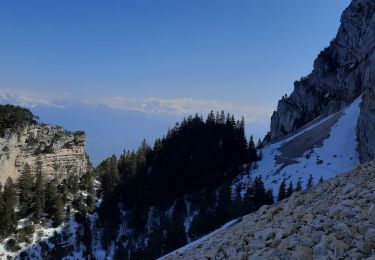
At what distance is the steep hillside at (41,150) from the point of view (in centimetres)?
10769

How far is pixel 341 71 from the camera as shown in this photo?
175 metres

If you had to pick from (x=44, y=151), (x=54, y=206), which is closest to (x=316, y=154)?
(x=54, y=206)

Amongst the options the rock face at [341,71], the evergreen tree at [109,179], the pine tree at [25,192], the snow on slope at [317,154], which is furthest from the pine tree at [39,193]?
the rock face at [341,71]

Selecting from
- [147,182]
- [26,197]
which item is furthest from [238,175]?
[26,197]

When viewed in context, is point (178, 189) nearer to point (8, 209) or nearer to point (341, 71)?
point (8, 209)

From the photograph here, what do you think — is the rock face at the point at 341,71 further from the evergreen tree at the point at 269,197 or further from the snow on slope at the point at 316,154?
the evergreen tree at the point at 269,197

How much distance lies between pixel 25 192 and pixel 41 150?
54.3 ft

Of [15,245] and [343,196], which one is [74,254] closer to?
[15,245]

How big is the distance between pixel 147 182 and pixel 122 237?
22.8 metres

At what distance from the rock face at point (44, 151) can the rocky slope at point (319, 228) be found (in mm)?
94047

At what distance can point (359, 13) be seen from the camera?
171 metres

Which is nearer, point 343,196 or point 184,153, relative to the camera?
point 343,196

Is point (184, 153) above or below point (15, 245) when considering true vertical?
above

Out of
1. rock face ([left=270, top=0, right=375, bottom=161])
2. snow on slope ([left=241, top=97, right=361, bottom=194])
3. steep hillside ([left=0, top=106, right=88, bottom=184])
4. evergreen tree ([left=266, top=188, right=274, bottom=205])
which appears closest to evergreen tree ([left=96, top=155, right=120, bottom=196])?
steep hillside ([left=0, top=106, right=88, bottom=184])
